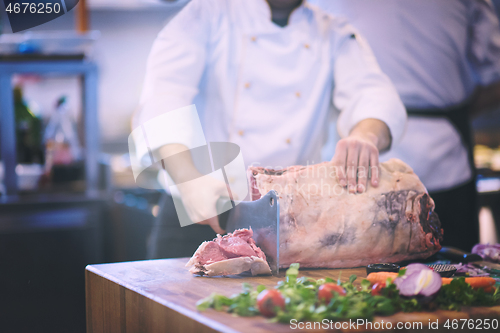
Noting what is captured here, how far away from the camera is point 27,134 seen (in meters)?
2.05

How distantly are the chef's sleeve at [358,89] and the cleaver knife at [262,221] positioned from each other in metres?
0.52

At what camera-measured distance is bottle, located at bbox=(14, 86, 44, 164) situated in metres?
2.02

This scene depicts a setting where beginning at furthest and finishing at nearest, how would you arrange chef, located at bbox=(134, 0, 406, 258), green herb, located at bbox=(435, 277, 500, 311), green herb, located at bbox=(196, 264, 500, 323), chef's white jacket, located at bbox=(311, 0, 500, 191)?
chef's white jacket, located at bbox=(311, 0, 500, 191) < chef, located at bbox=(134, 0, 406, 258) < green herb, located at bbox=(435, 277, 500, 311) < green herb, located at bbox=(196, 264, 500, 323)

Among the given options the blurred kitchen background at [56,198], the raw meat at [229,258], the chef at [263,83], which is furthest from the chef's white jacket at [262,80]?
the raw meat at [229,258]

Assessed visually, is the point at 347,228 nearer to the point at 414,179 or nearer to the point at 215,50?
the point at 414,179

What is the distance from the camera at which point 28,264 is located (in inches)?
66.0

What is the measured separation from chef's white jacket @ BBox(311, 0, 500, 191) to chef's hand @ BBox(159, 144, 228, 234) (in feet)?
3.37

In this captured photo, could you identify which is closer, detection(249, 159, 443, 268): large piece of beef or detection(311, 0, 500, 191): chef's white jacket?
detection(249, 159, 443, 268): large piece of beef

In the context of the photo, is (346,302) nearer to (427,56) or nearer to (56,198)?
(56,198)

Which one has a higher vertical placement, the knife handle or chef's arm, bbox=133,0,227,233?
chef's arm, bbox=133,0,227,233

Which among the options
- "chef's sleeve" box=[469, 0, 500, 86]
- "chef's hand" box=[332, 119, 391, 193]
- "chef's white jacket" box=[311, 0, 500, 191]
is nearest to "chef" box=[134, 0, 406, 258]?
"chef's hand" box=[332, 119, 391, 193]

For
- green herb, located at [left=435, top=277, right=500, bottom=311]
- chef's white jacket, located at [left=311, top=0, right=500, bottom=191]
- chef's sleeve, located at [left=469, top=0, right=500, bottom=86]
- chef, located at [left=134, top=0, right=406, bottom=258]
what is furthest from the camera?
chef's sleeve, located at [left=469, top=0, right=500, bottom=86]

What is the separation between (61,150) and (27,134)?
24 centimetres

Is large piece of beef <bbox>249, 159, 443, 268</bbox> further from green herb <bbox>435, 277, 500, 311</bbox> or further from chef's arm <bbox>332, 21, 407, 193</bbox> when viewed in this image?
green herb <bbox>435, 277, 500, 311</bbox>
